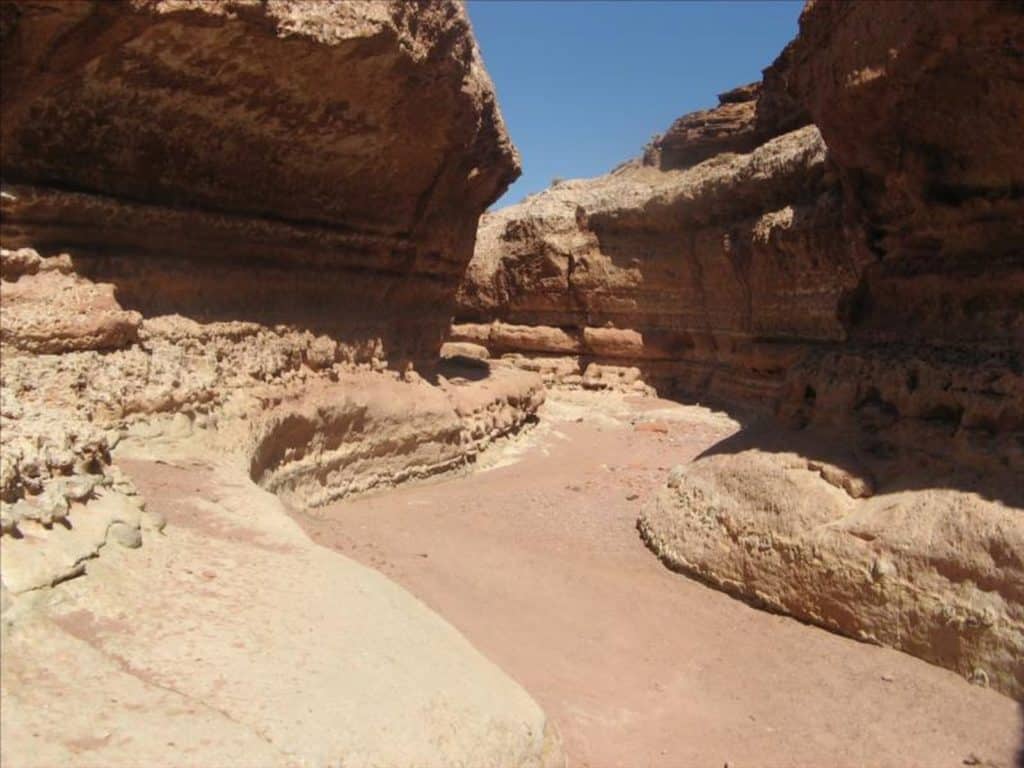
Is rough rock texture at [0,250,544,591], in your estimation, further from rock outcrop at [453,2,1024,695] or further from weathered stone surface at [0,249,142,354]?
rock outcrop at [453,2,1024,695]

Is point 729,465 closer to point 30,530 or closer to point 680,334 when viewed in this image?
point 30,530

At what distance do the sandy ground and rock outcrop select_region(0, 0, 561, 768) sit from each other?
674 millimetres

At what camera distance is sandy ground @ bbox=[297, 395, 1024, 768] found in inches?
126

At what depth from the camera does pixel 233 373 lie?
5598 millimetres

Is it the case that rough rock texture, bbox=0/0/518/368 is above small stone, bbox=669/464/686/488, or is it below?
above

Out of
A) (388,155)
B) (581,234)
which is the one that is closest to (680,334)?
(581,234)

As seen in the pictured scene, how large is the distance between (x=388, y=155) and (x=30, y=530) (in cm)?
516

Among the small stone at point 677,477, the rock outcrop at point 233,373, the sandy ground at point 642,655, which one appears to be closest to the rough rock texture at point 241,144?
the rock outcrop at point 233,373

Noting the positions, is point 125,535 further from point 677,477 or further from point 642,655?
point 677,477

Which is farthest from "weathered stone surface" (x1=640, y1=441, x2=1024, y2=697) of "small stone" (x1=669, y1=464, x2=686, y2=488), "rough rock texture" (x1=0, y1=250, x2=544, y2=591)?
"rough rock texture" (x1=0, y1=250, x2=544, y2=591)

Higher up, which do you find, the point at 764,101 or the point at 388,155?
the point at 764,101

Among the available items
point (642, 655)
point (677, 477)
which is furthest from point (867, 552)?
point (677, 477)

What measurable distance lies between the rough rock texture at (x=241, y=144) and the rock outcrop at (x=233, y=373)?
0.02 metres

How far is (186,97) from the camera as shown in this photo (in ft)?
17.5
